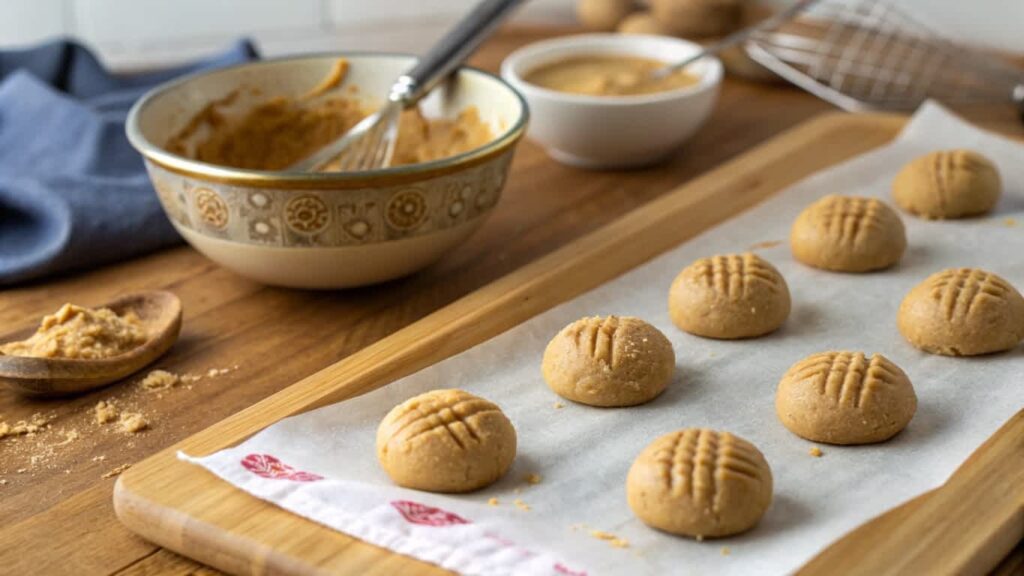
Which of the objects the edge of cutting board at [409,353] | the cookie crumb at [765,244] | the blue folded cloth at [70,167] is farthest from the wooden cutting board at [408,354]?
the blue folded cloth at [70,167]

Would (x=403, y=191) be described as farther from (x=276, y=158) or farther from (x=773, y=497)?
(x=773, y=497)

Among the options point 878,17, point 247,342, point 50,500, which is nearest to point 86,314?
point 247,342

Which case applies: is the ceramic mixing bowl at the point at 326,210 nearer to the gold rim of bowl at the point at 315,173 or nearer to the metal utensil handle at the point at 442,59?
the gold rim of bowl at the point at 315,173

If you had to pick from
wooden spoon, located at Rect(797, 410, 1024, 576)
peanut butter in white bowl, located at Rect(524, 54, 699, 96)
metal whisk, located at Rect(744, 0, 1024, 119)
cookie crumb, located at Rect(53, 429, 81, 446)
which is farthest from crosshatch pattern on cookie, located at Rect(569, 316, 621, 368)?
metal whisk, located at Rect(744, 0, 1024, 119)

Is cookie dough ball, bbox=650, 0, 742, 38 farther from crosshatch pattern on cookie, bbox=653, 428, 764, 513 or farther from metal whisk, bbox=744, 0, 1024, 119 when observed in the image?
crosshatch pattern on cookie, bbox=653, 428, 764, 513

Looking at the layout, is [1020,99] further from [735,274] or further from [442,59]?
[442,59]

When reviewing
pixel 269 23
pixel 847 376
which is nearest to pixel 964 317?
pixel 847 376
